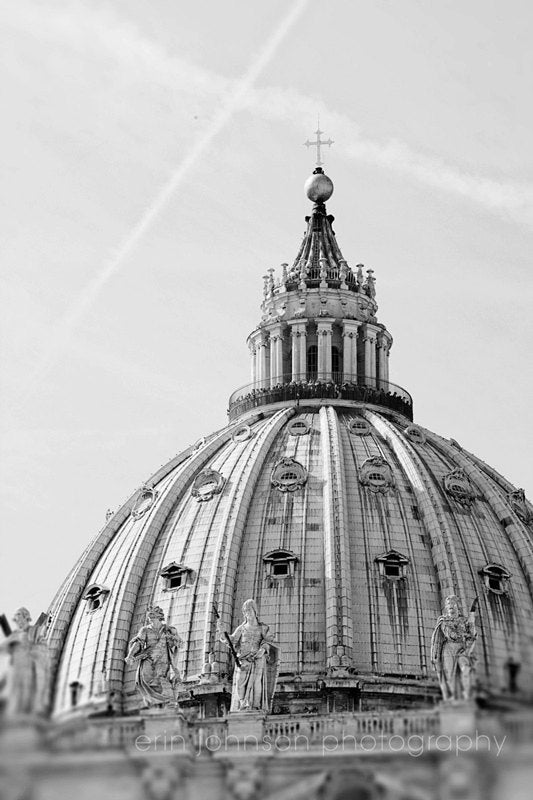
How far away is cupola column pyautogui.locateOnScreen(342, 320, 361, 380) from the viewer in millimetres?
126250

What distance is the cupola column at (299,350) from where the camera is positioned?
415ft

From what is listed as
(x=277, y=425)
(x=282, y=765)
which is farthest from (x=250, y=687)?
(x=277, y=425)

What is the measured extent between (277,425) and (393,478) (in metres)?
7.55

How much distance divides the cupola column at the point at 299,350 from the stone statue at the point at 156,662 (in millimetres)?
38907

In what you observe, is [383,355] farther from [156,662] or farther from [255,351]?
[156,662]

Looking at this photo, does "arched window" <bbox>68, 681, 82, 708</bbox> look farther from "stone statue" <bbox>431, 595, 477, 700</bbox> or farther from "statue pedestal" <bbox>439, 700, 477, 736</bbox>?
"statue pedestal" <bbox>439, 700, 477, 736</bbox>

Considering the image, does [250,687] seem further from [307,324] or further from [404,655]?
[307,324]

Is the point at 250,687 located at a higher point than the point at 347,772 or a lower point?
higher

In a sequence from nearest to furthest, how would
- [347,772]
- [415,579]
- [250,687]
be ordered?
[347,772]
[250,687]
[415,579]

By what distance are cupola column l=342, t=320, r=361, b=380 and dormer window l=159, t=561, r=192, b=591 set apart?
57.5 feet

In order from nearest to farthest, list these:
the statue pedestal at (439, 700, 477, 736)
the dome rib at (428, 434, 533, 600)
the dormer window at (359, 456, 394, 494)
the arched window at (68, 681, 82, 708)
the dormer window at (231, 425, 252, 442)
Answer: the statue pedestal at (439, 700, 477, 736), the arched window at (68, 681, 82, 708), the dormer window at (359, 456, 394, 494), the dome rib at (428, 434, 533, 600), the dormer window at (231, 425, 252, 442)

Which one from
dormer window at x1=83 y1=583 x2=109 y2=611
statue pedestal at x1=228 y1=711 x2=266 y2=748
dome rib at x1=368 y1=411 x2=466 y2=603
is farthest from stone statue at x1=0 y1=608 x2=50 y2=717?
dormer window at x1=83 y1=583 x2=109 y2=611

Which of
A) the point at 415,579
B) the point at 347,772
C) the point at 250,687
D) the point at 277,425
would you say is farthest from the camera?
the point at 277,425

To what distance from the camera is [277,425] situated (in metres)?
122
